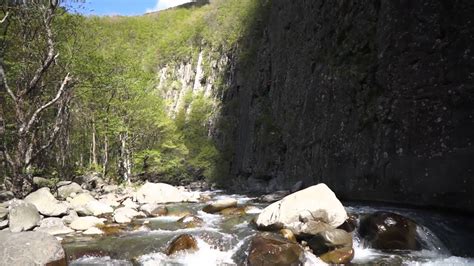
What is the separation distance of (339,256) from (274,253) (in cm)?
151

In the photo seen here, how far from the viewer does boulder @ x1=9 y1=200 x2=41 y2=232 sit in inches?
416

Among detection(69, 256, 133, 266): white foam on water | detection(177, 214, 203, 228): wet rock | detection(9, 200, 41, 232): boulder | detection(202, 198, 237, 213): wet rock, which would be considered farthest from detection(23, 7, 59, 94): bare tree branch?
detection(69, 256, 133, 266): white foam on water

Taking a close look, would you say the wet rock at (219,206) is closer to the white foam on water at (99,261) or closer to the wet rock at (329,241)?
the wet rock at (329,241)

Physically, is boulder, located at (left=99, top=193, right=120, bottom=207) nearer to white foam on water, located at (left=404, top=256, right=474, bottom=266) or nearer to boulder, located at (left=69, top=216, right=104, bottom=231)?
boulder, located at (left=69, top=216, right=104, bottom=231)

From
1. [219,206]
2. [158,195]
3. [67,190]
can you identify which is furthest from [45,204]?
[158,195]

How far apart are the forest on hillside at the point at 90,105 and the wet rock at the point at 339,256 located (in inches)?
427

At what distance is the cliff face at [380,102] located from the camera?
11.5 metres

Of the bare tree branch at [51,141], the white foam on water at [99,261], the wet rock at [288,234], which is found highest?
the bare tree branch at [51,141]

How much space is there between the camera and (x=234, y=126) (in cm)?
3950

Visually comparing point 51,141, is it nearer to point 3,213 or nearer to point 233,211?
point 3,213

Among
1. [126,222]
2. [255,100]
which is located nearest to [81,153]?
[255,100]

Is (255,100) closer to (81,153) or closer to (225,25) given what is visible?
(81,153)

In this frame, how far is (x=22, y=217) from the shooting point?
1083 centimetres

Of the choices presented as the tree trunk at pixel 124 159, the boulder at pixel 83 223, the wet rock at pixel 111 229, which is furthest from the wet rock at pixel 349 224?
the tree trunk at pixel 124 159
